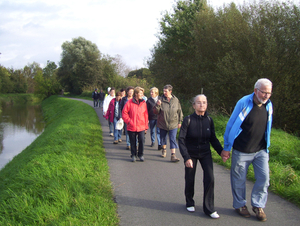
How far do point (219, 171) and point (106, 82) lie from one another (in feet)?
149

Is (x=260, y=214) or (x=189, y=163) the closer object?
(x=260, y=214)

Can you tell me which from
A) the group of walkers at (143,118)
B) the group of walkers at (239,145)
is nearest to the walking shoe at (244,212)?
the group of walkers at (239,145)

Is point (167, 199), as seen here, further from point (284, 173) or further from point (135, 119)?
point (135, 119)

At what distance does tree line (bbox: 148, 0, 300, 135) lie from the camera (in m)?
14.8

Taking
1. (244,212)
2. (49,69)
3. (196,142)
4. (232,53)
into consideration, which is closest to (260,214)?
(244,212)

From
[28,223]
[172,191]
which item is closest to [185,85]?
[172,191]

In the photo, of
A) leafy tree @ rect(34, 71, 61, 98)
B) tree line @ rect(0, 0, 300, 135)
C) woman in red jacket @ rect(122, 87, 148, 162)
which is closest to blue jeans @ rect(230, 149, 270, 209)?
woman in red jacket @ rect(122, 87, 148, 162)

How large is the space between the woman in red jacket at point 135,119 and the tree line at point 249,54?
24.4 feet

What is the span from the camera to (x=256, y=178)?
3.82 metres

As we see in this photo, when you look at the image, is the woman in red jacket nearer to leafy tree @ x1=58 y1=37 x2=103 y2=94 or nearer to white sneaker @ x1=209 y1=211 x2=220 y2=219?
white sneaker @ x1=209 y1=211 x2=220 y2=219

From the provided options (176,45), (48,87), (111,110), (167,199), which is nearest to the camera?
(167,199)

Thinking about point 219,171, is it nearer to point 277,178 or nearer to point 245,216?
point 277,178

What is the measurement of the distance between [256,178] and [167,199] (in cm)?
154

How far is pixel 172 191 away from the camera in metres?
4.95
